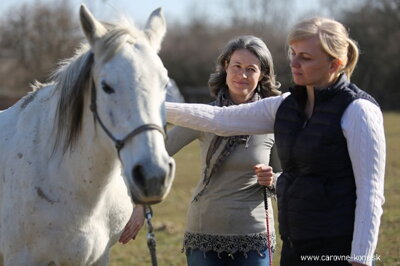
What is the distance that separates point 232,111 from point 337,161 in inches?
34.2

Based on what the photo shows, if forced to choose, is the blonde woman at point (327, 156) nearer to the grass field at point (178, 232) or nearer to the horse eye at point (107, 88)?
the horse eye at point (107, 88)

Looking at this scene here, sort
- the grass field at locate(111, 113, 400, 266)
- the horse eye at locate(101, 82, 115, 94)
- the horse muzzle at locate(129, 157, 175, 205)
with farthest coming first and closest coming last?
the grass field at locate(111, 113, 400, 266)
the horse eye at locate(101, 82, 115, 94)
the horse muzzle at locate(129, 157, 175, 205)

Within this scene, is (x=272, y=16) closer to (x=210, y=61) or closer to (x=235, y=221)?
(x=210, y=61)

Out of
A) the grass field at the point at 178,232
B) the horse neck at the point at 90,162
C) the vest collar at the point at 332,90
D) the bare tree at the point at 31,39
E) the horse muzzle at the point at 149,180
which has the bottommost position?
the bare tree at the point at 31,39

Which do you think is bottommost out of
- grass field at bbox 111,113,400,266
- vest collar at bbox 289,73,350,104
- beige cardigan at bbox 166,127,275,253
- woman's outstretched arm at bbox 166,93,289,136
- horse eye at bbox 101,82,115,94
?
grass field at bbox 111,113,400,266

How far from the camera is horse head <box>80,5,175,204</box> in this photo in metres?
2.97

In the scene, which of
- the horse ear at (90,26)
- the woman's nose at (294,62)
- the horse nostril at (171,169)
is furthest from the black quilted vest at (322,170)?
the horse ear at (90,26)

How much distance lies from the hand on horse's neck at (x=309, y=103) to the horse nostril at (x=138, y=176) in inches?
35.4

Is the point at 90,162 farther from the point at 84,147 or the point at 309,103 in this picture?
the point at 309,103

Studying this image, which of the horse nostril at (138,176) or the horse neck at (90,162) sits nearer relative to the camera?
the horse nostril at (138,176)

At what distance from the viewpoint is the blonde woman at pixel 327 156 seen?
3.06 metres

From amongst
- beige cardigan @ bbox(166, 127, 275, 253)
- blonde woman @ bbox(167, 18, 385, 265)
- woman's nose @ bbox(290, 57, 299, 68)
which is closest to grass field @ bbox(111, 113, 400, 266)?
beige cardigan @ bbox(166, 127, 275, 253)

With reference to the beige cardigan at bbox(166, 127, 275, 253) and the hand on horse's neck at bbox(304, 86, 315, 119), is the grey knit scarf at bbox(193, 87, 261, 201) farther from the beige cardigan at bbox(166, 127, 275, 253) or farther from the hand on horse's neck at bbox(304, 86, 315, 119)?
the hand on horse's neck at bbox(304, 86, 315, 119)

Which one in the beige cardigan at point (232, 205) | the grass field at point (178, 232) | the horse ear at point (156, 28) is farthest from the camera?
the grass field at point (178, 232)
